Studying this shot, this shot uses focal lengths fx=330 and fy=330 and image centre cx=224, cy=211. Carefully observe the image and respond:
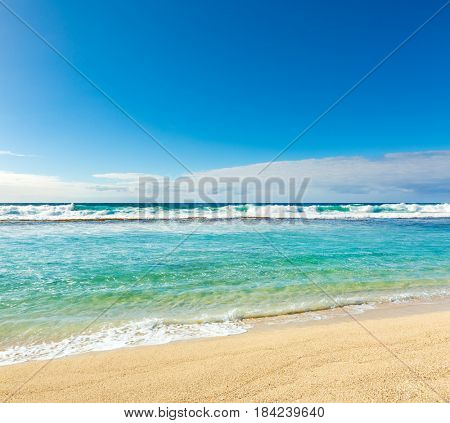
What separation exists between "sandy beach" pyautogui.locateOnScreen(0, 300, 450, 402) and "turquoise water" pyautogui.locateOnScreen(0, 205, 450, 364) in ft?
2.14

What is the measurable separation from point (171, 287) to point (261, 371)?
4.12m

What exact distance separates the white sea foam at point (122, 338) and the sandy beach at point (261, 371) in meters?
0.27

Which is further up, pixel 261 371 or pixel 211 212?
pixel 211 212

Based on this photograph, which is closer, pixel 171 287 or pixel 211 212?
pixel 171 287

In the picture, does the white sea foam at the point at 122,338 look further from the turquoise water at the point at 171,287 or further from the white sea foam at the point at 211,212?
the white sea foam at the point at 211,212

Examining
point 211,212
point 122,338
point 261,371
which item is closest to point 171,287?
point 122,338

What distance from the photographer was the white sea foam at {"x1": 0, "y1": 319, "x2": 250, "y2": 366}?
13.3 feet

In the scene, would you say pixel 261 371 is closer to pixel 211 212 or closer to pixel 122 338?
pixel 122 338

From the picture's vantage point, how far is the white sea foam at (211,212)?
34.8 metres

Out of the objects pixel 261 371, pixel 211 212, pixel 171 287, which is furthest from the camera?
pixel 211 212

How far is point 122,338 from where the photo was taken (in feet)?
15.0

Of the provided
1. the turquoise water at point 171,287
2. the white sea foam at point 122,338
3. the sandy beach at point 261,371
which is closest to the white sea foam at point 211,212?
the turquoise water at point 171,287

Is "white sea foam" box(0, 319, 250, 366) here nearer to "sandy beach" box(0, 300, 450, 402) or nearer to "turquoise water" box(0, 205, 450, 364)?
"turquoise water" box(0, 205, 450, 364)
